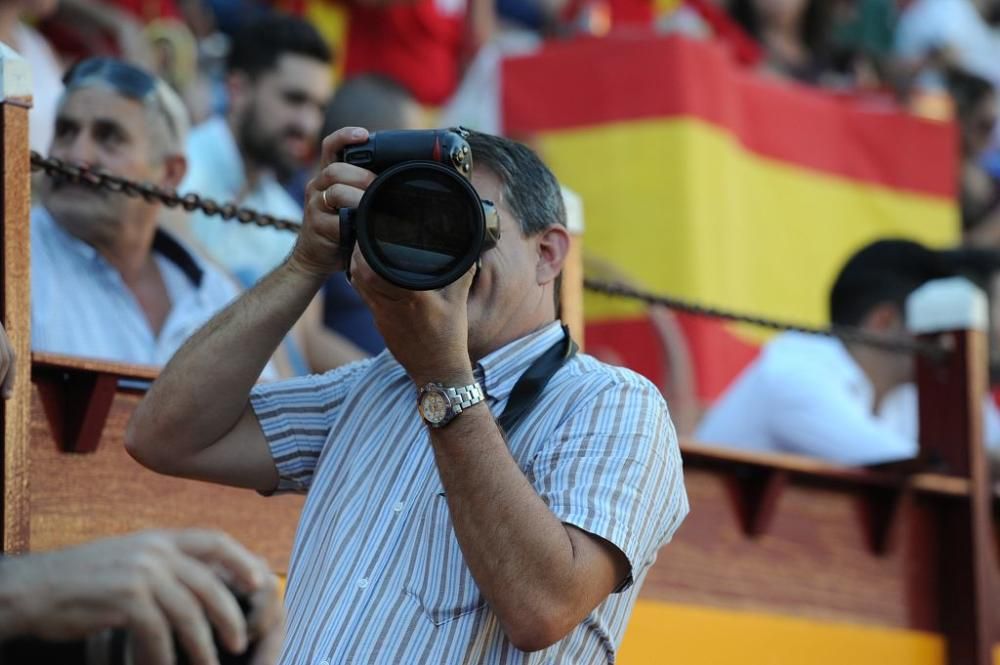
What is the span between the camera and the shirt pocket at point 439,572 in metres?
2.19

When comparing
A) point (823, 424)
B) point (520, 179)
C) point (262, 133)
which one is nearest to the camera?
point (520, 179)

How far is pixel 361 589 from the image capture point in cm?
224

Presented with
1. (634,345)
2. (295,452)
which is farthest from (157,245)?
(634,345)

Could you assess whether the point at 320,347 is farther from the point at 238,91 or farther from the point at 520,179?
the point at 520,179

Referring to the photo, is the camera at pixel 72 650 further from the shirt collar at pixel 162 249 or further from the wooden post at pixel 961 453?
the wooden post at pixel 961 453

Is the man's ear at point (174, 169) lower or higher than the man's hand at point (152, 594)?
lower

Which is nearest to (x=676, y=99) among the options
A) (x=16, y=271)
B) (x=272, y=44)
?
(x=272, y=44)

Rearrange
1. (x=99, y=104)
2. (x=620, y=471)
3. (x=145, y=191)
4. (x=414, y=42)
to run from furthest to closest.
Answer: (x=414, y=42), (x=99, y=104), (x=145, y=191), (x=620, y=471)

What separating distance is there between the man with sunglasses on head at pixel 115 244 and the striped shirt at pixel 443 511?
125 cm

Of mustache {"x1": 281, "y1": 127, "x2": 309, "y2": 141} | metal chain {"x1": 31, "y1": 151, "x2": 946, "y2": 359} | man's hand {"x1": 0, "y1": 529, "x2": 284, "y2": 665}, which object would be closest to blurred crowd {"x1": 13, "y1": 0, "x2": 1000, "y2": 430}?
mustache {"x1": 281, "y1": 127, "x2": 309, "y2": 141}

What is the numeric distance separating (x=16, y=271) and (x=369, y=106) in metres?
2.60

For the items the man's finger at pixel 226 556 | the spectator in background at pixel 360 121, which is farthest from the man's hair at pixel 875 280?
the man's finger at pixel 226 556

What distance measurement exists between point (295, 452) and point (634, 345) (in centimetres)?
413

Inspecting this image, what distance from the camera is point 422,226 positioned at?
6.93 feet
